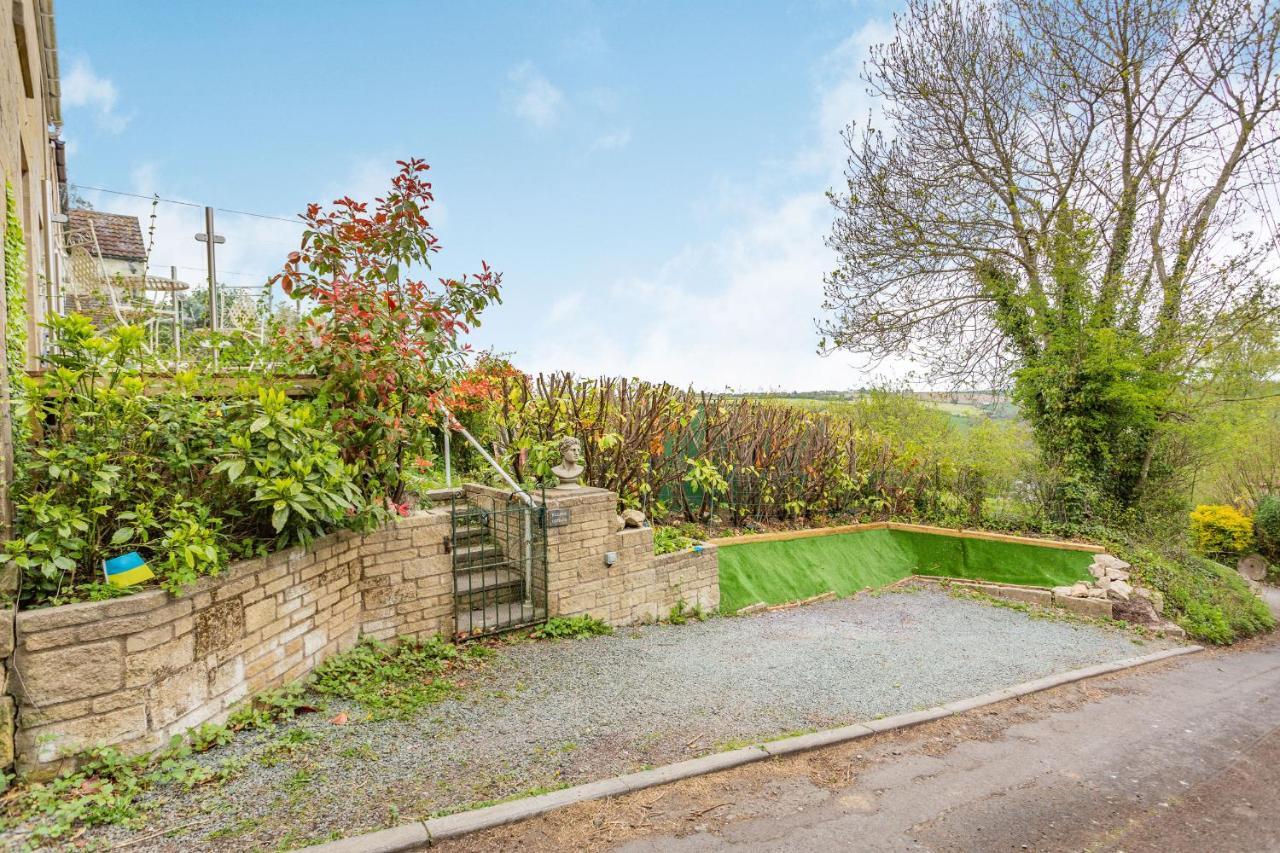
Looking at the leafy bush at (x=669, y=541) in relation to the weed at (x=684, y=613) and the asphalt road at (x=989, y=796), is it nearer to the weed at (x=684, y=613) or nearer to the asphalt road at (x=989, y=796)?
the weed at (x=684, y=613)

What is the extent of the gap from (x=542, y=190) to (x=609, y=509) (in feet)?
15.6

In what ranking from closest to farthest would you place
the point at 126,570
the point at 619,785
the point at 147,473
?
1. the point at 126,570
2. the point at 619,785
3. the point at 147,473

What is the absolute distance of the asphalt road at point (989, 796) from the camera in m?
3.02

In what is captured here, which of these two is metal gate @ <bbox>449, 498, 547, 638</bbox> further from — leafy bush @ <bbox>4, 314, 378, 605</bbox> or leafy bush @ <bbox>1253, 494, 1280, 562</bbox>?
leafy bush @ <bbox>1253, 494, 1280, 562</bbox>

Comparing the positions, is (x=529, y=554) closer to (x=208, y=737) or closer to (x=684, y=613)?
(x=684, y=613)

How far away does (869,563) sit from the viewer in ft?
31.8

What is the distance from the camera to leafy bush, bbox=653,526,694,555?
721 cm

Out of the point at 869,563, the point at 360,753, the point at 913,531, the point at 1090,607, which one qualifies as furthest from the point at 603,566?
the point at 1090,607

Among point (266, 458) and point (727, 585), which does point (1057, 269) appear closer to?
point (727, 585)

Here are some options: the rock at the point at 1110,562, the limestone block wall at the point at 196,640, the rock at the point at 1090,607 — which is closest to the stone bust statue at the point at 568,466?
the limestone block wall at the point at 196,640

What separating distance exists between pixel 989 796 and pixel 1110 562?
7.49m

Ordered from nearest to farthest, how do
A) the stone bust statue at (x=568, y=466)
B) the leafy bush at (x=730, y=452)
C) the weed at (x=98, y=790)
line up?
1. the weed at (x=98, y=790)
2. the stone bust statue at (x=568, y=466)
3. the leafy bush at (x=730, y=452)

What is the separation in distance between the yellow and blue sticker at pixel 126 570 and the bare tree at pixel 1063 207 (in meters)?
11.9

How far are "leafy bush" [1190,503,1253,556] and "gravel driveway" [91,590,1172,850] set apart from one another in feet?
47.2
